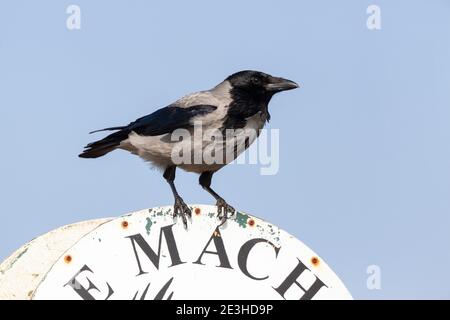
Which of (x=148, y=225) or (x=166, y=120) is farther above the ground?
(x=166, y=120)

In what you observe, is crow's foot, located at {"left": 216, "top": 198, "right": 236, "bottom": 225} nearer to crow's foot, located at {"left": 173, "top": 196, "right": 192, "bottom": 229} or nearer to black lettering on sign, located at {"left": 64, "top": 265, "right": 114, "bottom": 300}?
crow's foot, located at {"left": 173, "top": 196, "right": 192, "bottom": 229}

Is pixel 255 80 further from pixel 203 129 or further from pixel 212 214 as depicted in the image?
pixel 212 214

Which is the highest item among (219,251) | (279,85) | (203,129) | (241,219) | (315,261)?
(279,85)

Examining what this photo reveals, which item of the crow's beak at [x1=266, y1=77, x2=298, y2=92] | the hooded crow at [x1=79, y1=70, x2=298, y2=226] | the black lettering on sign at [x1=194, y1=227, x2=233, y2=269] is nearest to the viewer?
the black lettering on sign at [x1=194, y1=227, x2=233, y2=269]

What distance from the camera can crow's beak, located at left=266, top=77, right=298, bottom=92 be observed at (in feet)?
29.3

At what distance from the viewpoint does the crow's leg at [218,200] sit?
6719 millimetres

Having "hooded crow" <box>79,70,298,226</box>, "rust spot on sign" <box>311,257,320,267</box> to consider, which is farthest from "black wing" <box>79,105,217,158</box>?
"rust spot on sign" <box>311,257,320,267</box>

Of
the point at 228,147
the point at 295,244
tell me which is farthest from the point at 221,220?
the point at 228,147

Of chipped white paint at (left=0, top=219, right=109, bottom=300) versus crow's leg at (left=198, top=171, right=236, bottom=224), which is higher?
crow's leg at (left=198, top=171, right=236, bottom=224)

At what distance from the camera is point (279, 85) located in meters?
8.95

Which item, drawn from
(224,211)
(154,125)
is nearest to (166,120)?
(154,125)

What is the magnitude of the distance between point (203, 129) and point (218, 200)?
2.71 feet
